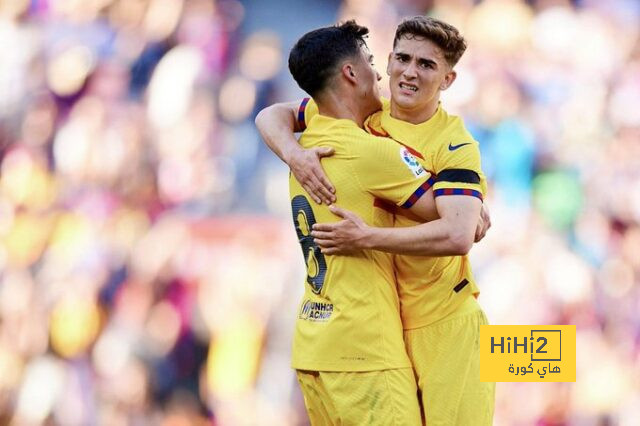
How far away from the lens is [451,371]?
9.46 ft

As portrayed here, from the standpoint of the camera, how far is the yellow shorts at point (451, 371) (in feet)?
9.36

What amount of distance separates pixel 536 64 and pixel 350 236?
3.24 meters

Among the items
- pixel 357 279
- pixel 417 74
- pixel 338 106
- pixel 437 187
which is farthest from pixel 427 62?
pixel 357 279

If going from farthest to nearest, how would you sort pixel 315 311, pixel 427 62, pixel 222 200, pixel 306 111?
pixel 222 200 < pixel 306 111 < pixel 427 62 < pixel 315 311

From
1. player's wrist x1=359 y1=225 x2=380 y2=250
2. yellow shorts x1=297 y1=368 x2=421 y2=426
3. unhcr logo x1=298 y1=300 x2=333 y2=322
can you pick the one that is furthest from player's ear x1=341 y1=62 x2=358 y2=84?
yellow shorts x1=297 y1=368 x2=421 y2=426

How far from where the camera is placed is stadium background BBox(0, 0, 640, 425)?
17.9 ft

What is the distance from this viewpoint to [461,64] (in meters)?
5.60

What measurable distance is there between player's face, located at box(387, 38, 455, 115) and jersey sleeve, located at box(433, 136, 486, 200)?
0.56 ft

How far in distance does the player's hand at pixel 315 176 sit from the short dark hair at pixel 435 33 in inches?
17.3

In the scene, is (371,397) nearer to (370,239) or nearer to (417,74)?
(370,239)

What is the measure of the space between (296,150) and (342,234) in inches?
13.2

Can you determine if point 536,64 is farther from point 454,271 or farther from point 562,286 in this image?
point 454,271

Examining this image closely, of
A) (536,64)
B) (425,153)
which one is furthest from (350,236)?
(536,64)

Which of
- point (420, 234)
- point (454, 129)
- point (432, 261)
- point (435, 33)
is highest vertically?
point (435, 33)
